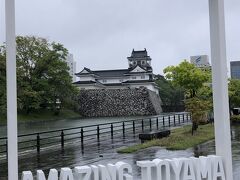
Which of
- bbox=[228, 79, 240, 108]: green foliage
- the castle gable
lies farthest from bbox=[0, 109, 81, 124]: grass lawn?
bbox=[228, 79, 240, 108]: green foliage

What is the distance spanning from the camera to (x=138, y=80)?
87.8m

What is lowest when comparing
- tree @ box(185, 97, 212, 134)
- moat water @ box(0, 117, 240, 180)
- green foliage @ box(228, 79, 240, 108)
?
moat water @ box(0, 117, 240, 180)

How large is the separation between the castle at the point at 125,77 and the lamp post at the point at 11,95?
3168 inches

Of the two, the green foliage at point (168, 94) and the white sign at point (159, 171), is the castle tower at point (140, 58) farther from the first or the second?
the white sign at point (159, 171)

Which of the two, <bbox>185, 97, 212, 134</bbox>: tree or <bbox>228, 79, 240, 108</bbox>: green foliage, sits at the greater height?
<bbox>228, 79, 240, 108</bbox>: green foliage

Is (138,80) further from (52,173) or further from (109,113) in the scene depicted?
(52,173)

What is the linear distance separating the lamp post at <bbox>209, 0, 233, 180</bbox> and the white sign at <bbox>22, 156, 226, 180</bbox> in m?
0.19

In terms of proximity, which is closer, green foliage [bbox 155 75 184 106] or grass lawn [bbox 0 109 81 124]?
grass lawn [bbox 0 109 81 124]

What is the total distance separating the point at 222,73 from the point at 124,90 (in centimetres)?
7914

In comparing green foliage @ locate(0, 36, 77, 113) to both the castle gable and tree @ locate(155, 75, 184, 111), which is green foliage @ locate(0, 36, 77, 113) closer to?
the castle gable

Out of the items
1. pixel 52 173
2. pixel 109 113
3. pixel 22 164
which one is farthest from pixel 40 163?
pixel 109 113

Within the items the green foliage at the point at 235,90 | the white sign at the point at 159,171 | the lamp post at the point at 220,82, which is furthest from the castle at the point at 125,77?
the white sign at the point at 159,171

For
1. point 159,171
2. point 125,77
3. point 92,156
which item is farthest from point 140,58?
point 159,171

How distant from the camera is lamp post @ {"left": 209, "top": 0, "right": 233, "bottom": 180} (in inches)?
198
